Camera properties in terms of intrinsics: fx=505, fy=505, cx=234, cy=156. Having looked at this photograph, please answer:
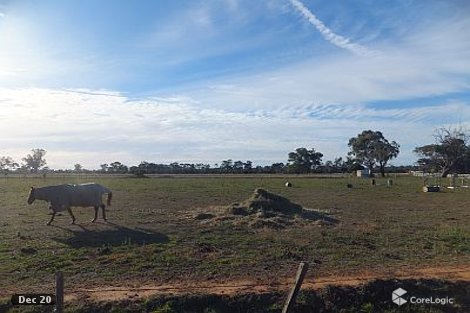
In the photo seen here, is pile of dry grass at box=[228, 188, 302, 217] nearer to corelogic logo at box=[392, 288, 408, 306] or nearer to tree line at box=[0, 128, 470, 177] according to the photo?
corelogic logo at box=[392, 288, 408, 306]

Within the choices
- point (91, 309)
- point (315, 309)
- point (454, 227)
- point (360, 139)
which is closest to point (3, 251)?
point (91, 309)

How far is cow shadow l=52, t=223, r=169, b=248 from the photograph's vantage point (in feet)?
50.4

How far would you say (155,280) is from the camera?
11.4 m

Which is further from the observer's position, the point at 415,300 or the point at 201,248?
the point at 201,248

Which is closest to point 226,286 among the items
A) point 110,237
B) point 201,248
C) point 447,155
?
point 201,248

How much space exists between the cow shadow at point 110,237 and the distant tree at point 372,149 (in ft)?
314

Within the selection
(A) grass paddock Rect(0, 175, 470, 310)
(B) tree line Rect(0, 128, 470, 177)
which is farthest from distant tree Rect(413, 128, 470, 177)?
(A) grass paddock Rect(0, 175, 470, 310)

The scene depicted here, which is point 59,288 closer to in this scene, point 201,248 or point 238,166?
point 201,248

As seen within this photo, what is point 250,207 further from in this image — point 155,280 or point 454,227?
point 155,280

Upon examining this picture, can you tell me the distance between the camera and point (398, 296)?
10656 mm

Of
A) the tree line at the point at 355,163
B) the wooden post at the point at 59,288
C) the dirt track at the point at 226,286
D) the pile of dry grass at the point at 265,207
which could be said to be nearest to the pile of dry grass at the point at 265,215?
the pile of dry grass at the point at 265,207

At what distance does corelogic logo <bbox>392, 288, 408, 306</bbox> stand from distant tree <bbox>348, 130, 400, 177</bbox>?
99860 millimetres

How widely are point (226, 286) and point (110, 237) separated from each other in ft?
22.0

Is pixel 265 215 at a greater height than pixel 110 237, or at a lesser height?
greater
